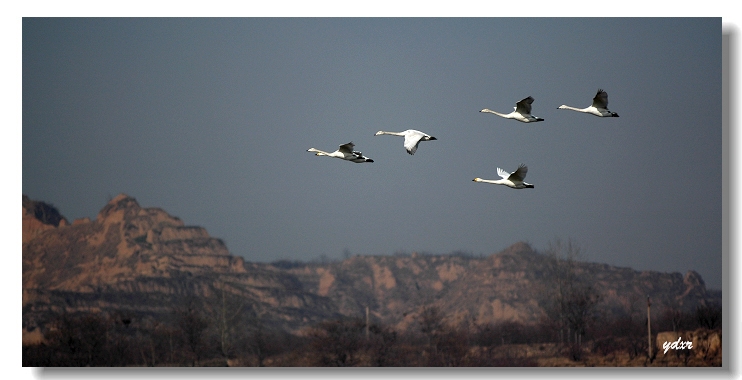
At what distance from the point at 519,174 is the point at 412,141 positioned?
405 cm

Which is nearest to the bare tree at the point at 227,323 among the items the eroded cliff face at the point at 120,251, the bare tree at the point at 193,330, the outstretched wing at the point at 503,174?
the bare tree at the point at 193,330

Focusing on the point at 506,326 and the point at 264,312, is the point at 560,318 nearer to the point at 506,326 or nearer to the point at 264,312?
the point at 506,326

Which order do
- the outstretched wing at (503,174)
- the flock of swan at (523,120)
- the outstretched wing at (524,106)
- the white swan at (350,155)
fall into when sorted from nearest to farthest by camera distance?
the flock of swan at (523,120), the white swan at (350,155), the outstretched wing at (524,106), the outstretched wing at (503,174)

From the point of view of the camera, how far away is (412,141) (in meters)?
32.2

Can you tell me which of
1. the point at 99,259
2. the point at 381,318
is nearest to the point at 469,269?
the point at 381,318

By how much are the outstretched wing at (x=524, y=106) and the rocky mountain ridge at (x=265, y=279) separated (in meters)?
48.2

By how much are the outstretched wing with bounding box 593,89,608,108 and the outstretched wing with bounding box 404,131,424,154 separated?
6.63 metres

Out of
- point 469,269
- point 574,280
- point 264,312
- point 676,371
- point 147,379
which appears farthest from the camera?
point 469,269

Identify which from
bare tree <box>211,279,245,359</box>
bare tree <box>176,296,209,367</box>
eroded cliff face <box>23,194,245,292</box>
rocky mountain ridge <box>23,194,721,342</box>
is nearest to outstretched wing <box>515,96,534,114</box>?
bare tree <box>176,296,209,367</box>

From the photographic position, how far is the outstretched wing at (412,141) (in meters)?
31.4

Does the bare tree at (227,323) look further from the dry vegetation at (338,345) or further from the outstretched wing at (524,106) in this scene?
the outstretched wing at (524,106)

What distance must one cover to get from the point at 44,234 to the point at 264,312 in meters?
21.2

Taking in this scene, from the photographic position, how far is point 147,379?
51.8 meters

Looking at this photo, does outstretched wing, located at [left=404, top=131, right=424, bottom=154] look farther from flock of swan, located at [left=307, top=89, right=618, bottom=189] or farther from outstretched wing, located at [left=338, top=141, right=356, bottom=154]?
outstretched wing, located at [left=338, top=141, right=356, bottom=154]
